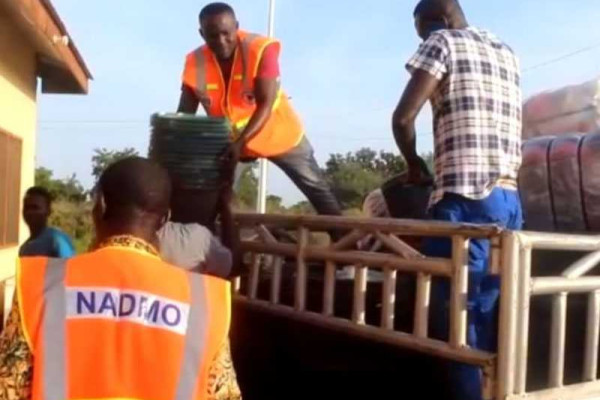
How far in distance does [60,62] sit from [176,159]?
15.3 ft

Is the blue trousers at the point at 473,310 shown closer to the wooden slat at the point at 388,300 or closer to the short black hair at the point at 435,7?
the wooden slat at the point at 388,300

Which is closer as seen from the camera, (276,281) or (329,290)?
(329,290)

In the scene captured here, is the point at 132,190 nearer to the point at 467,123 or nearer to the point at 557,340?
the point at 557,340

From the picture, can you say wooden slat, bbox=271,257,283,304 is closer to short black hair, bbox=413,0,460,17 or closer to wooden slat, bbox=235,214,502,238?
wooden slat, bbox=235,214,502,238

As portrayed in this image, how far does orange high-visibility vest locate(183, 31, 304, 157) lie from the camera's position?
446 cm

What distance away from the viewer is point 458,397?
3.17 metres

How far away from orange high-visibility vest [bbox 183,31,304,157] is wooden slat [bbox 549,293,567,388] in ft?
5.55

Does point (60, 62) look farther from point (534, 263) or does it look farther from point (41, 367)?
point (41, 367)

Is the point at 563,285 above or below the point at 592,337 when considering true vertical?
above

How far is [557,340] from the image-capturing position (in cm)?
304

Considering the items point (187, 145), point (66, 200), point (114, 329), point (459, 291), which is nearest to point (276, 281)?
point (187, 145)

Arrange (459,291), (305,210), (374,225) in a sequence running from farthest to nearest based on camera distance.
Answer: (305,210), (374,225), (459,291)

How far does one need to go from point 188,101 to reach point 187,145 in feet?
2.85

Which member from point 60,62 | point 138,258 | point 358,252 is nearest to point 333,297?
point 358,252
